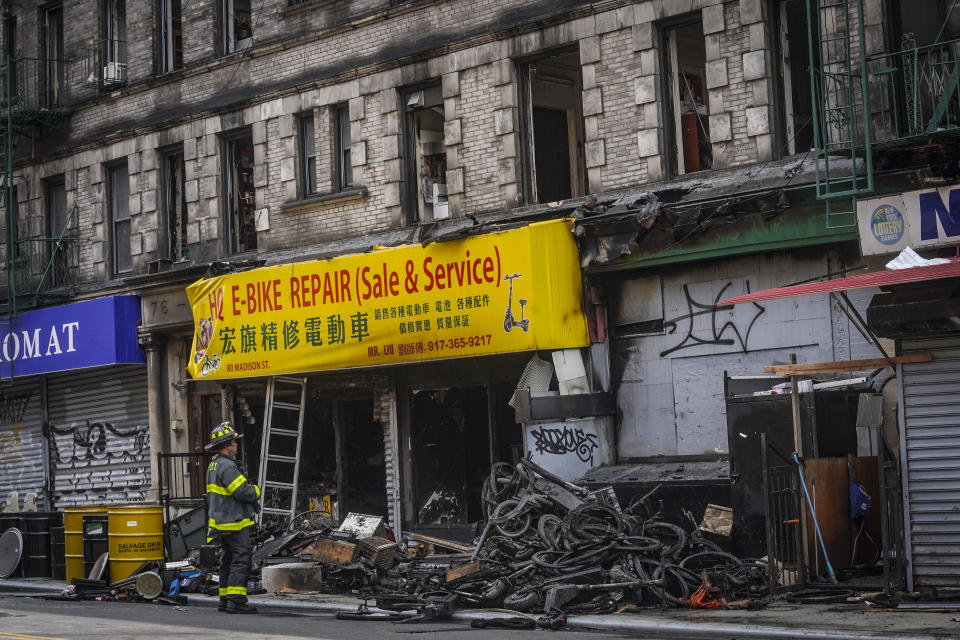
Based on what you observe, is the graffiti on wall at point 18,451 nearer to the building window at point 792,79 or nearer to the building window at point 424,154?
the building window at point 424,154

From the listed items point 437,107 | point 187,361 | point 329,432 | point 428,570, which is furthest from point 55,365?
point 428,570

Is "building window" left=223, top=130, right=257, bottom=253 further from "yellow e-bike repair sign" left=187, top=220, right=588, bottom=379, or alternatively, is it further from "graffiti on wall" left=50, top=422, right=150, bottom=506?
"graffiti on wall" left=50, top=422, right=150, bottom=506

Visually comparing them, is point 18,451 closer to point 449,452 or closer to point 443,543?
point 449,452

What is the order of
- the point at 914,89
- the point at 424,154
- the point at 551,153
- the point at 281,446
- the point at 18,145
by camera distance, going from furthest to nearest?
the point at 18,145 < the point at 281,446 < the point at 424,154 < the point at 551,153 < the point at 914,89

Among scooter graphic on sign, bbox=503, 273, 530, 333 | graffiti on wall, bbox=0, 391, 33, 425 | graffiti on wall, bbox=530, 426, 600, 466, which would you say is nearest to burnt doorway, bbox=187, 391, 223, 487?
graffiti on wall, bbox=0, 391, 33, 425

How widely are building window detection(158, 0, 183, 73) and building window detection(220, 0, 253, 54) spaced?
1.25m

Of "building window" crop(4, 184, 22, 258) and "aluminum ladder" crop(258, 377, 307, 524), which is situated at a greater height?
Result: "building window" crop(4, 184, 22, 258)

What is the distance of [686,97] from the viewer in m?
17.3

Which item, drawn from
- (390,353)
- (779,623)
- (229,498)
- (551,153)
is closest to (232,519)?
(229,498)

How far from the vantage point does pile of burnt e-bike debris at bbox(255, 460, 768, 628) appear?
43.3 feet

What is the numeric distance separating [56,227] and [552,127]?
1199cm

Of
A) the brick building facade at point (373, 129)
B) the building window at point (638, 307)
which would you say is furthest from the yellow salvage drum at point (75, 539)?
the building window at point (638, 307)

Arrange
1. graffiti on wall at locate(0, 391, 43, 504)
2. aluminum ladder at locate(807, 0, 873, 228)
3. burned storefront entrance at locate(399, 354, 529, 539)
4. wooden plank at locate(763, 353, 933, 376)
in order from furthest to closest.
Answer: graffiti on wall at locate(0, 391, 43, 504), burned storefront entrance at locate(399, 354, 529, 539), aluminum ladder at locate(807, 0, 873, 228), wooden plank at locate(763, 353, 933, 376)

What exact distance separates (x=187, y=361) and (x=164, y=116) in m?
4.30
